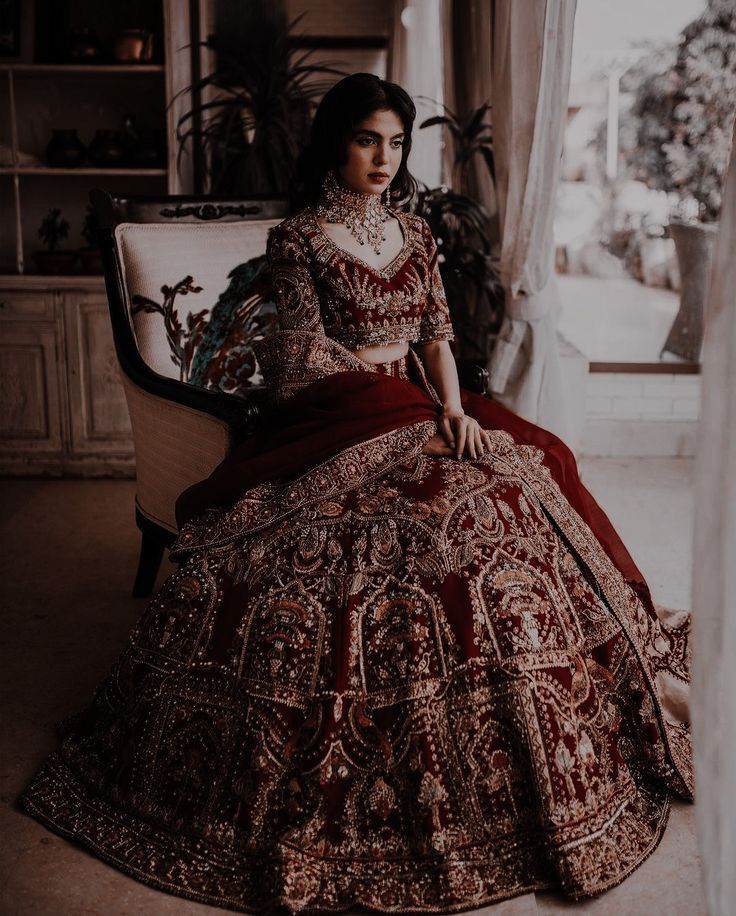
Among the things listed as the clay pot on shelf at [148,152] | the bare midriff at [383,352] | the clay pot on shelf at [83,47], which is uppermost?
the clay pot on shelf at [83,47]

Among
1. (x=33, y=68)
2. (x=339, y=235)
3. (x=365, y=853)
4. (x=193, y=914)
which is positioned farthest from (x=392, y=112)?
(x=33, y=68)

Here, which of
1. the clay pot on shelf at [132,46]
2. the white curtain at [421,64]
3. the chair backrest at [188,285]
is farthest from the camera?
the white curtain at [421,64]

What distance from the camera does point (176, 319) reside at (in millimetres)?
2811

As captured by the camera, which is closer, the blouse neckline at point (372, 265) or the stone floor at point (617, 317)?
the blouse neckline at point (372, 265)

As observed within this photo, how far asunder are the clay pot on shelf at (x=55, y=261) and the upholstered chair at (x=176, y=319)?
4.18 ft

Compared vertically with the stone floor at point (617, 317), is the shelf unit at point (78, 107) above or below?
above

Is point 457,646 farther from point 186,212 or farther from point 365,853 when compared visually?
point 186,212

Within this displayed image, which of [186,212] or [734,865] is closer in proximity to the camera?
[734,865]

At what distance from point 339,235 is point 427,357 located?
1.13ft

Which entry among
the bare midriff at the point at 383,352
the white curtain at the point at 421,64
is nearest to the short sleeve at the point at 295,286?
the bare midriff at the point at 383,352

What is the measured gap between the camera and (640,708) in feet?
6.44

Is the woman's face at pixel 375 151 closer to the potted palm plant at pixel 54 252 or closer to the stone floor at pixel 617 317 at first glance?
the potted palm plant at pixel 54 252

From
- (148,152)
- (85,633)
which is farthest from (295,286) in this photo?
(148,152)

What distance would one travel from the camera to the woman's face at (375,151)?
6.64ft
